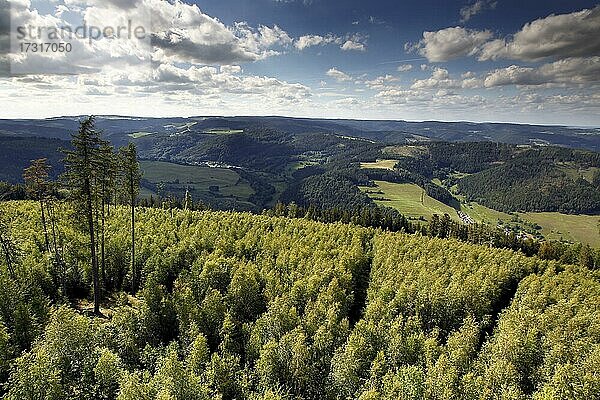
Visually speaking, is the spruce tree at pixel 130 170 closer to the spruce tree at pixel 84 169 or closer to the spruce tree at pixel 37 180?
the spruce tree at pixel 84 169

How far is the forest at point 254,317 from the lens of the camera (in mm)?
36938

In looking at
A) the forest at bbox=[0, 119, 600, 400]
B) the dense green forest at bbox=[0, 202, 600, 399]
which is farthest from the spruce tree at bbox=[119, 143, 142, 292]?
the dense green forest at bbox=[0, 202, 600, 399]

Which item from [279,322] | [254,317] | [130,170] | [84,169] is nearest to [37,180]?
[130,170]

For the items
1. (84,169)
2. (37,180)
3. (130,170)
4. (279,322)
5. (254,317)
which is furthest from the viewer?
(130,170)

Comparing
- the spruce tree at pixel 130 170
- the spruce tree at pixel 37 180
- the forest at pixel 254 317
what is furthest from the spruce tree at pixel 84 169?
the spruce tree at pixel 37 180

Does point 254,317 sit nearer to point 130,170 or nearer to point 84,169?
point 130,170

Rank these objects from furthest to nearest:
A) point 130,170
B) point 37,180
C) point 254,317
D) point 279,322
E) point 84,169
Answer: point 130,170 → point 37,180 → point 254,317 → point 279,322 → point 84,169

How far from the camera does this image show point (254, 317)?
185 ft

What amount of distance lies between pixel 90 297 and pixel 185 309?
917 inches

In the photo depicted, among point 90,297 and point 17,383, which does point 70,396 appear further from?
point 90,297

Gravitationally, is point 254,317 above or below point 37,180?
below

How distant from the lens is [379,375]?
137 feet

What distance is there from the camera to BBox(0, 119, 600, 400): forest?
121 feet

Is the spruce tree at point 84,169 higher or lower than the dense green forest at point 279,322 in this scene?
higher
